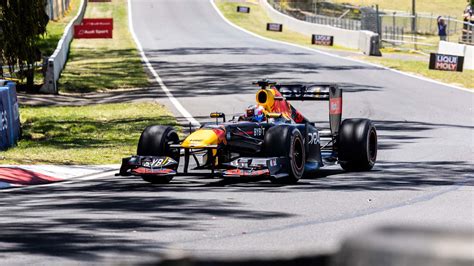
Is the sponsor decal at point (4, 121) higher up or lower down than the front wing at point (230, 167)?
lower down

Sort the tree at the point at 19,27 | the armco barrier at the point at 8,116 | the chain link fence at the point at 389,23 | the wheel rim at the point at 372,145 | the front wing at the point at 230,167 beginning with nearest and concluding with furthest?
the front wing at the point at 230,167 < the wheel rim at the point at 372,145 < the armco barrier at the point at 8,116 < the tree at the point at 19,27 < the chain link fence at the point at 389,23

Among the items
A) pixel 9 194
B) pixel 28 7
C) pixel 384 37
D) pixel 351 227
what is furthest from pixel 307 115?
pixel 384 37

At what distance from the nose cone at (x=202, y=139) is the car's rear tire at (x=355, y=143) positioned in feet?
6.96

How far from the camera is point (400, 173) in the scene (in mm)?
14094

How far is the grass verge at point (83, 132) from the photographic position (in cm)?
1698

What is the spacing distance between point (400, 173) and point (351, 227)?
17.5ft

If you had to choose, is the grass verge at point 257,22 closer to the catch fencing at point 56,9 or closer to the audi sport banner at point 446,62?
the catch fencing at point 56,9

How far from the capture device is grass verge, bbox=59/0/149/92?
35.4 meters

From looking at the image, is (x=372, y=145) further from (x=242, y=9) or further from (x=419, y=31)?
(x=242, y=9)

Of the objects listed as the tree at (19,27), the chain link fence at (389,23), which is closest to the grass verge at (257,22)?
the chain link fence at (389,23)

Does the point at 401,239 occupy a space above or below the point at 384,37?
above

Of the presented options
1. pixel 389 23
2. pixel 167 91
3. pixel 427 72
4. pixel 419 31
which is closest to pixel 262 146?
pixel 167 91

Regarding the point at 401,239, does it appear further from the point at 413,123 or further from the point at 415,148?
the point at 413,123

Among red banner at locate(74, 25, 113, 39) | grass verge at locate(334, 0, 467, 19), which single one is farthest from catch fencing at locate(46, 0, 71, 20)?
grass verge at locate(334, 0, 467, 19)
